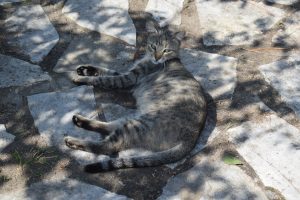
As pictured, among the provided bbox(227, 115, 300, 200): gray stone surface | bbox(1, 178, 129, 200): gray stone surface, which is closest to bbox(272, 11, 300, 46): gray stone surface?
bbox(227, 115, 300, 200): gray stone surface

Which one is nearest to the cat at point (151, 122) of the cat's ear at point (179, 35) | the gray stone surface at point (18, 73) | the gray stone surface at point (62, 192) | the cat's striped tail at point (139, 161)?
the cat's striped tail at point (139, 161)

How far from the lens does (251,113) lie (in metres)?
4.45

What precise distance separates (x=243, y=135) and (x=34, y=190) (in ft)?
5.88

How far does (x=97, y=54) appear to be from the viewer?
4.95 m

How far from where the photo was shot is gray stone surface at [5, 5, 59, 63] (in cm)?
483

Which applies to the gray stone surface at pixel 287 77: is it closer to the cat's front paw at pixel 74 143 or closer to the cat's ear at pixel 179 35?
the cat's ear at pixel 179 35

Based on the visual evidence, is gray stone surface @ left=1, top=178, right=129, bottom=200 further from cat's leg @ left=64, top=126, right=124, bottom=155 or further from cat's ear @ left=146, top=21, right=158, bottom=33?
cat's ear @ left=146, top=21, right=158, bottom=33

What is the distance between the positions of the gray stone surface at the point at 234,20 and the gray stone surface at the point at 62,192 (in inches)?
85.7

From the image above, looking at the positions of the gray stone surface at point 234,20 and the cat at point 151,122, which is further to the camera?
the gray stone surface at point 234,20

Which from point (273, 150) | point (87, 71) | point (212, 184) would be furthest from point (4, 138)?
point (273, 150)

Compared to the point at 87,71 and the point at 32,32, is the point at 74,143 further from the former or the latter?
the point at 32,32

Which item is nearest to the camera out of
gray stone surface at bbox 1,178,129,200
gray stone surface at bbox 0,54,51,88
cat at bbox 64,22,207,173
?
gray stone surface at bbox 1,178,129,200

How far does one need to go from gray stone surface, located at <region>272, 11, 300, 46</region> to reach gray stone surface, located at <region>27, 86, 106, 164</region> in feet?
7.00

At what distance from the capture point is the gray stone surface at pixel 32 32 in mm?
4832
